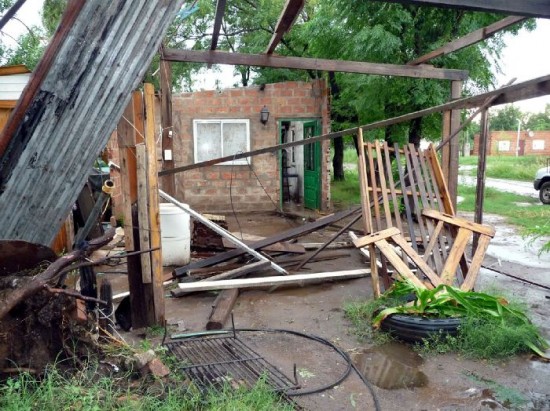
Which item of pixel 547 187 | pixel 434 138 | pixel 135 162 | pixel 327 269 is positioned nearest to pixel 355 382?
pixel 135 162

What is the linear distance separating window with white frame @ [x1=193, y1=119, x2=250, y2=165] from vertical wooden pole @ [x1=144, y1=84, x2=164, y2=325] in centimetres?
793

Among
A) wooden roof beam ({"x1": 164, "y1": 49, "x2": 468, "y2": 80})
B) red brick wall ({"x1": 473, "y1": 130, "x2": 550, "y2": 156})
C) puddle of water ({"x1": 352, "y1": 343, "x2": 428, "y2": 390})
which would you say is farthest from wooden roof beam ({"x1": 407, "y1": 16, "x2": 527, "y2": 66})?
red brick wall ({"x1": 473, "y1": 130, "x2": 550, "y2": 156})

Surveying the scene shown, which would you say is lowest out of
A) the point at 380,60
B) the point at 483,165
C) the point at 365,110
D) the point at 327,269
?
the point at 327,269

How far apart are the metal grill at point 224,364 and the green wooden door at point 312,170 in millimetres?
8550

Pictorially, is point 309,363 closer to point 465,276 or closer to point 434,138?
point 465,276

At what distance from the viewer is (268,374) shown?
3.44 m

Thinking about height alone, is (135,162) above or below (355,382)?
above

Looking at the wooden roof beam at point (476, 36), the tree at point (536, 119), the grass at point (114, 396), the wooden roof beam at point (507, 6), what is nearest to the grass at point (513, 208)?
the wooden roof beam at point (476, 36)

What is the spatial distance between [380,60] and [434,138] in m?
3.08

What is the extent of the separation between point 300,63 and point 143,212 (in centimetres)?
397

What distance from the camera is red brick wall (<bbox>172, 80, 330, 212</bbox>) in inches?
473

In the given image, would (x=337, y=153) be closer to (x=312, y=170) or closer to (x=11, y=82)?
(x=312, y=170)

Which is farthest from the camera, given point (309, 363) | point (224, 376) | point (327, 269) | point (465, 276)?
point (327, 269)

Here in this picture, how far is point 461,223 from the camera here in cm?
512
